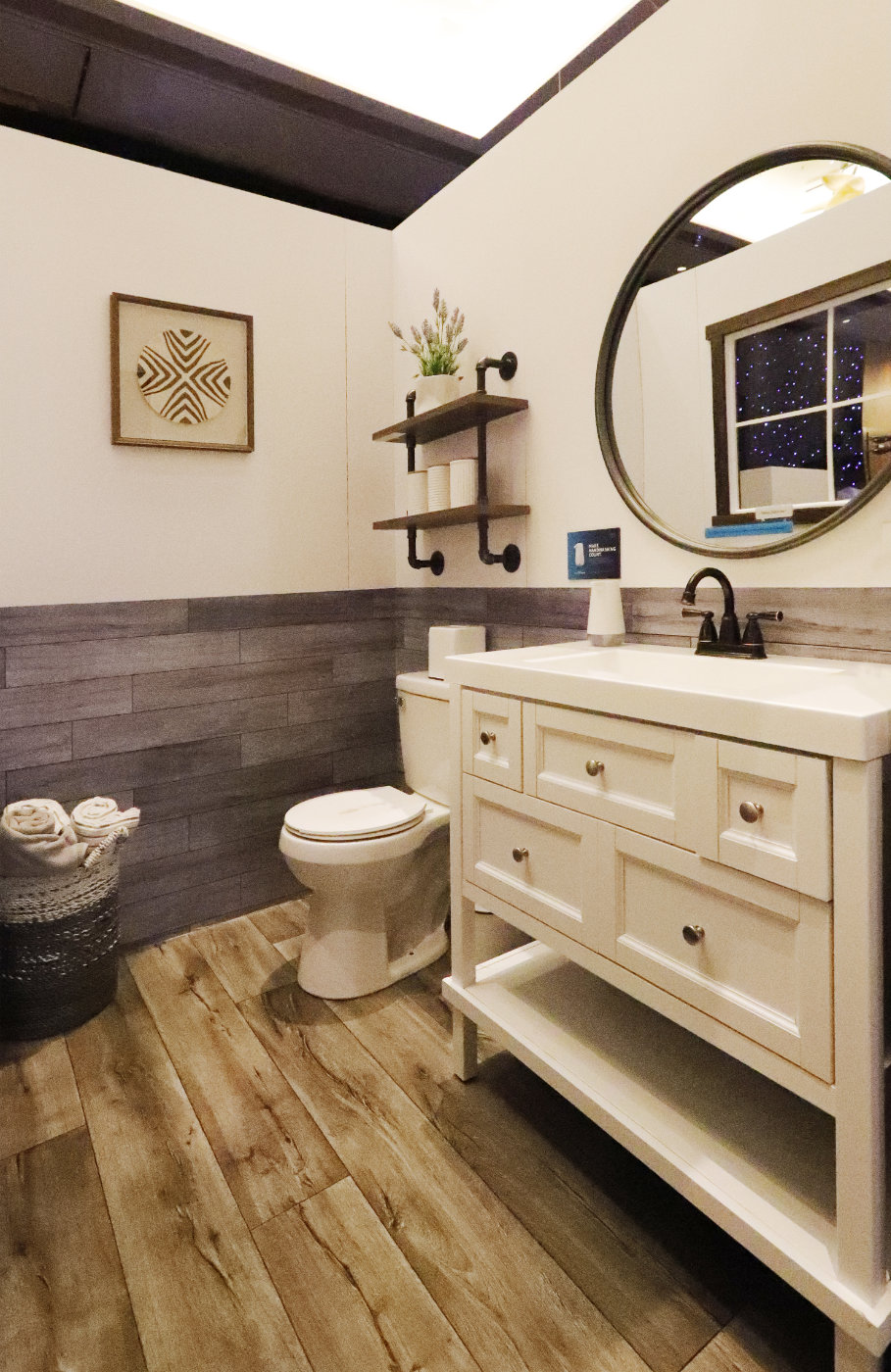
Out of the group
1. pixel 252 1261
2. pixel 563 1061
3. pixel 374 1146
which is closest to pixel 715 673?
pixel 563 1061

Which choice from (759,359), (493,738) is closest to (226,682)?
(493,738)

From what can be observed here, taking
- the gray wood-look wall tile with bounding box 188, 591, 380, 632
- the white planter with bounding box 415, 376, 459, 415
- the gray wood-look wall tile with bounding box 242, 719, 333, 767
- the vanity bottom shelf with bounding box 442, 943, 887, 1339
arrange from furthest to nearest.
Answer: the gray wood-look wall tile with bounding box 242, 719, 333, 767
the gray wood-look wall tile with bounding box 188, 591, 380, 632
the white planter with bounding box 415, 376, 459, 415
the vanity bottom shelf with bounding box 442, 943, 887, 1339

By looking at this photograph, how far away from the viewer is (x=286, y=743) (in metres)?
2.61

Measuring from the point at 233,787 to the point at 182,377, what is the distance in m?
1.26

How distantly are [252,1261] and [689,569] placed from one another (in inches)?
61.8

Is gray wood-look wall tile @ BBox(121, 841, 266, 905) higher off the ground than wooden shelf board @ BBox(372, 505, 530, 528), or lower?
lower

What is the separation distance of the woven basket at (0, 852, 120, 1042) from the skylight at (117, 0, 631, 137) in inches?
89.5

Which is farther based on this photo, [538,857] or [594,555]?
[594,555]

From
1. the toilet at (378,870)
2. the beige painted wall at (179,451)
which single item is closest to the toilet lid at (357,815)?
the toilet at (378,870)

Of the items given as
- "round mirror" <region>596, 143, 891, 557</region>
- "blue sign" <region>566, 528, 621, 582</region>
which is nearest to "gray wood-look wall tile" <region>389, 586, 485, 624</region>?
"blue sign" <region>566, 528, 621, 582</region>

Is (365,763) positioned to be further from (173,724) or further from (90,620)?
(90,620)

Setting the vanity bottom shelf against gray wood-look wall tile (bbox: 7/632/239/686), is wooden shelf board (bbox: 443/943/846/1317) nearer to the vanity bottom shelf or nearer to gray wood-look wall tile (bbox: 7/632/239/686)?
the vanity bottom shelf

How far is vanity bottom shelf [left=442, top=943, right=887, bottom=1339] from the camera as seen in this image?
1064 millimetres

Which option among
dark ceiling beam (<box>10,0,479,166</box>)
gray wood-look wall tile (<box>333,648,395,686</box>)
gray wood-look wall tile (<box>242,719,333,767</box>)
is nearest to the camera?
dark ceiling beam (<box>10,0,479,166</box>)
